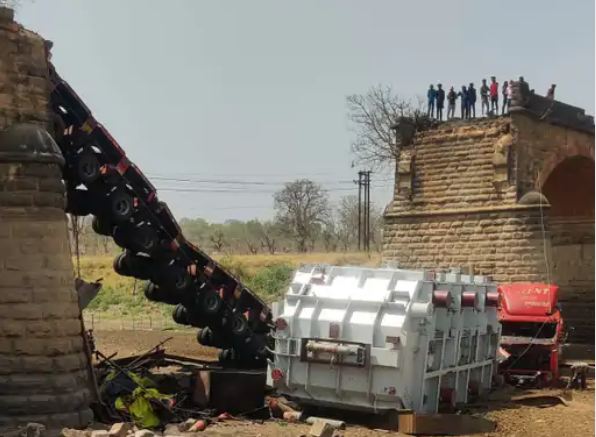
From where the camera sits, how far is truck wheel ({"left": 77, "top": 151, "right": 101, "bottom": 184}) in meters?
14.2

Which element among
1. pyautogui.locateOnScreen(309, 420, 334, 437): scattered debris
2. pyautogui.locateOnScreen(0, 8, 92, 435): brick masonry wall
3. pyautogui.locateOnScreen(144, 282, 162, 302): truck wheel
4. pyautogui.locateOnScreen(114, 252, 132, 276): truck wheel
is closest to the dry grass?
pyautogui.locateOnScreen(144, 282, 162, 302): truck wheel

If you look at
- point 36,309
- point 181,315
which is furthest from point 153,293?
point 36,309

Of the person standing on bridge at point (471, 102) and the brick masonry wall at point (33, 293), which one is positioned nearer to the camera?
the brick masonry wall at point (33, 293)

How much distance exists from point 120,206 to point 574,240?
22.9m

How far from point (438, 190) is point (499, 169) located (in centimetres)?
231

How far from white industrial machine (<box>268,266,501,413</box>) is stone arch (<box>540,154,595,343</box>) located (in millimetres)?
18228

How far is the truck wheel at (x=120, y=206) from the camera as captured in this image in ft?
48.4

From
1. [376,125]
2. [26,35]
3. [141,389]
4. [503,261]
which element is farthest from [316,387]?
[376,125]

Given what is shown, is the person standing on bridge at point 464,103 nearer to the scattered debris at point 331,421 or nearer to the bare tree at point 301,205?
the scattered debris at point 331,421

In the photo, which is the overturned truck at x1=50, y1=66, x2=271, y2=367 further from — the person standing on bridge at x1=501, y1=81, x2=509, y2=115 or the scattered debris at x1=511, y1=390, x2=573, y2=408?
the person standing on bridge at x1=501, y1=81, x2=509, y2=115

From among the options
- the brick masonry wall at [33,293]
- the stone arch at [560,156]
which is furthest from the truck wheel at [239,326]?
the stone arch at [560,156]

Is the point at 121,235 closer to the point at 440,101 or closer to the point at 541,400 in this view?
the point at 541,400

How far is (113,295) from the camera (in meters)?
48.7

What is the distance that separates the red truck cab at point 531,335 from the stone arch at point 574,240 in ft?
41.3
